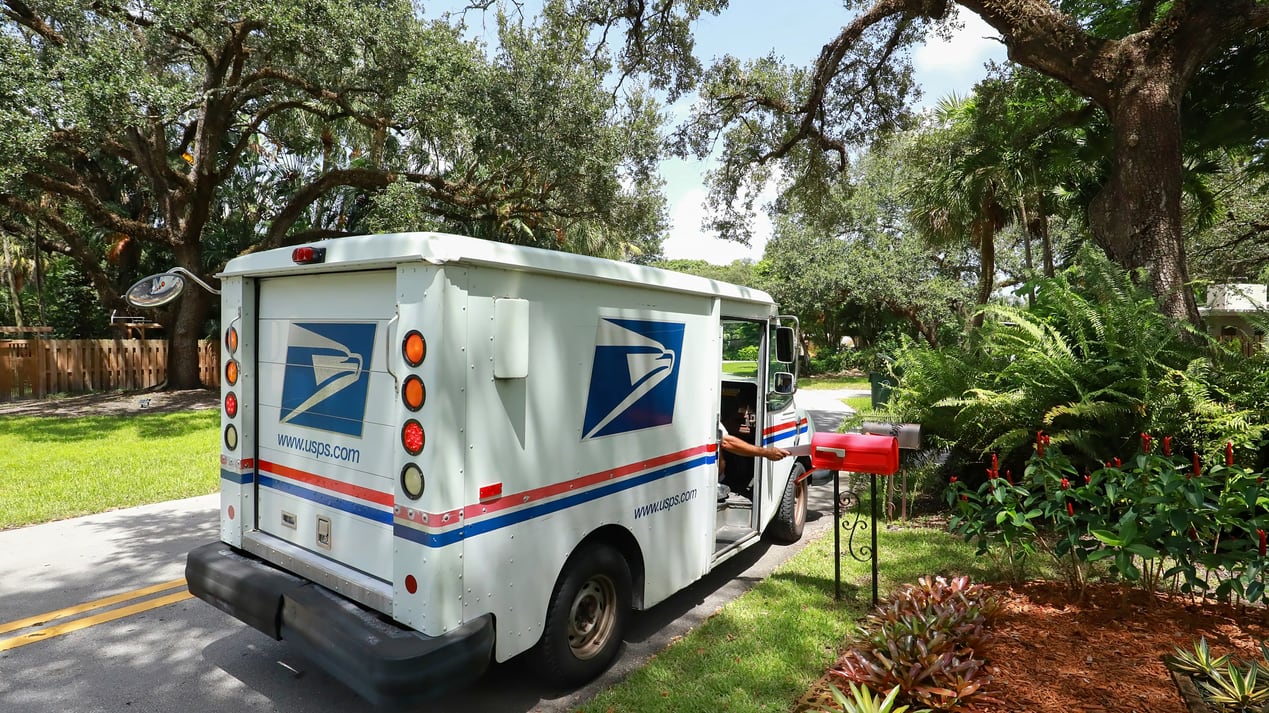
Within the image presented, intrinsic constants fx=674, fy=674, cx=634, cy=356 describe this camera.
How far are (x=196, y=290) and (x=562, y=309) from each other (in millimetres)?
19022

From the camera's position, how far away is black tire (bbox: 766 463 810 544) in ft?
20.6

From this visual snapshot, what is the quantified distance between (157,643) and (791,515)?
4955 millimetres

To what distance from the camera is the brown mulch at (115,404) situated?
15.1 meters

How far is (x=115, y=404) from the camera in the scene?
1605cm

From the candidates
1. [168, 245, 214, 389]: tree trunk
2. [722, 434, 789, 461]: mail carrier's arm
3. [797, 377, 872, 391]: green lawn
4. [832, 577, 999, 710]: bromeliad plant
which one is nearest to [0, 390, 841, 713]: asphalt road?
[722, 434, 789, 461]: mail carrier's arm

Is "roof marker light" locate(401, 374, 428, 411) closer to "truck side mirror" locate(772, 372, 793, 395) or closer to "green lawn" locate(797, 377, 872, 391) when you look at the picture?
"truck side mirror" locate(772, 372, 793, 395)

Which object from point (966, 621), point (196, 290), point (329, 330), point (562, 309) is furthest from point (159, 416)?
point (966, 621)

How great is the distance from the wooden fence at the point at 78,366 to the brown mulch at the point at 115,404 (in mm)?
557

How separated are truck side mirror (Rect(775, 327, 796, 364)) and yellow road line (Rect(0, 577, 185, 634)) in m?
5.20

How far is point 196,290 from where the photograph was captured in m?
18.5

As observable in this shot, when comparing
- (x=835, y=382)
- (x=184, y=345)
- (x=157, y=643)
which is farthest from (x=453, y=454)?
(x=835, y=382)

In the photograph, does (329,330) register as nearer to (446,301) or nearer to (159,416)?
(446,301)

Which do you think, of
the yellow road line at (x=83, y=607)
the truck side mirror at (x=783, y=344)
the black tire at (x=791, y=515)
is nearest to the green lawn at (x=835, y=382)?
the black tire at (x=791, y=515)

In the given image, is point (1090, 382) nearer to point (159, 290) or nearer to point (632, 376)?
point (632, 376)
